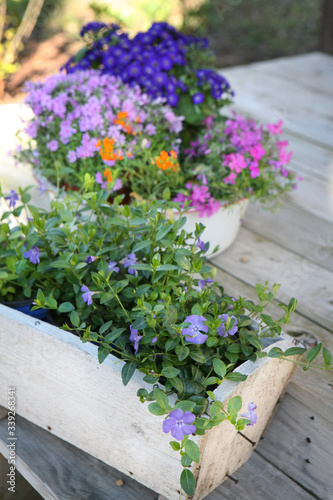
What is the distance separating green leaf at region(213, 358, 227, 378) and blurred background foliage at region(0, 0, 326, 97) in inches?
107

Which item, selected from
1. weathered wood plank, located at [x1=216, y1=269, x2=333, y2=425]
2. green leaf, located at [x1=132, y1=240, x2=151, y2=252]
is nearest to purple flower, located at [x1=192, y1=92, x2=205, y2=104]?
weathered wood plank, located at [x1=216, y1=269, x2=333, y2=425]

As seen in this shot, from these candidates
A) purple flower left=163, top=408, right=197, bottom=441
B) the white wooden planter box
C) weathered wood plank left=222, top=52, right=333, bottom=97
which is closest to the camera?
purple flower left=163, top=408, right=197, bottom=441

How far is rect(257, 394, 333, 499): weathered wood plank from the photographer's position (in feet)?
2.97

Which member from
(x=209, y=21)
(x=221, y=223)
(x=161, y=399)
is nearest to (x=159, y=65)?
(x=221, y=223)

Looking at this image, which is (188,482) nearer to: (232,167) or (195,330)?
(195,330)

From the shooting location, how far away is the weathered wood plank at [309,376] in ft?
3.37

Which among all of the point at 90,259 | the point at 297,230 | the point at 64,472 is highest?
the point at 90,259

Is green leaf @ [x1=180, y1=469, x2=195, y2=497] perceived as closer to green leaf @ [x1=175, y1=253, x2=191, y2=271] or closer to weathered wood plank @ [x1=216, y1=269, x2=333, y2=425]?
green leaf @ [x1=175, y1=253, x2=191, y2=271]

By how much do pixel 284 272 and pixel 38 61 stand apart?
10.9 feet

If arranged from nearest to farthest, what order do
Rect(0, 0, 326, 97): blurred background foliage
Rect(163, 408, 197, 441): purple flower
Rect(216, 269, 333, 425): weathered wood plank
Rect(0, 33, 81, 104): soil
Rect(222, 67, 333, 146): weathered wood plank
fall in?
Rect(163, 408, 197, 441): purple flower → Rect(216, 269, 333, 425): weathered wood plank → Rect(222, 67, 333, 146): weathered wood plank → Rect(0, 33, 81, 104): soil → Rect(0, 0, 326, 97): blurred background foliage

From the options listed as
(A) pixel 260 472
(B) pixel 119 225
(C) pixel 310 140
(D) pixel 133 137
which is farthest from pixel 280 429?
(C) pixel 310 140

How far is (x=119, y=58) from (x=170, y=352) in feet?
3.27

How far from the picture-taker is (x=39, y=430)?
3.23 ft

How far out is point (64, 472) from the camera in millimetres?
914
